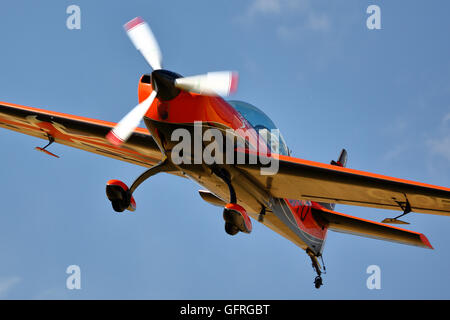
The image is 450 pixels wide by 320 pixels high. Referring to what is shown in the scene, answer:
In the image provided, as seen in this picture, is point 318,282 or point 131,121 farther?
point 318,282

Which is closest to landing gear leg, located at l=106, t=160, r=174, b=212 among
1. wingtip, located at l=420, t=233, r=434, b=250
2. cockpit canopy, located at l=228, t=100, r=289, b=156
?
cockpit canopy, located at l=228, t=100, r=289, b=156

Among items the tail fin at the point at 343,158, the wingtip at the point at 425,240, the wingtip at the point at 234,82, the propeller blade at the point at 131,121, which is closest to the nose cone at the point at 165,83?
the propeller blade at the point at 131,121

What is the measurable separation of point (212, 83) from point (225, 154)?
1840 millimetres

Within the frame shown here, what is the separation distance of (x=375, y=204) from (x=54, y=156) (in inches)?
330

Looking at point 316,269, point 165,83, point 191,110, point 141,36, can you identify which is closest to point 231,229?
point 191,110

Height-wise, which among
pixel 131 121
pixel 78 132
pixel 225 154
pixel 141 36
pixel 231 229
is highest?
pixel 141 36

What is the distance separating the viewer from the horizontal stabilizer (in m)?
13.1

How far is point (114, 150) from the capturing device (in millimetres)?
13883

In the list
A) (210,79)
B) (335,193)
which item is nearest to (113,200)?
(210,79)

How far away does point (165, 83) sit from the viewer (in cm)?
880

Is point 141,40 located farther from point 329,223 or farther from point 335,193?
point 329,223

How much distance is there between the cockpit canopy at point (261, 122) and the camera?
10961 millimetres

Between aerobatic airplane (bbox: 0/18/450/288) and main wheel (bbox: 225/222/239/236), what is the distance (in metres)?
0.02

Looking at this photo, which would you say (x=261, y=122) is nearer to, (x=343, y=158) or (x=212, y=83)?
(x=212, y=83)
